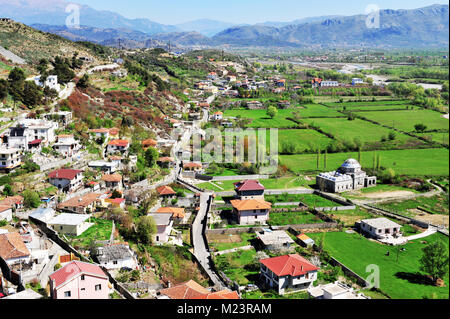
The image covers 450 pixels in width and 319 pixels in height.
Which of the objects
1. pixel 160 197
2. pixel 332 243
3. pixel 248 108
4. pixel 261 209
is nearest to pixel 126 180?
pixel 160 197

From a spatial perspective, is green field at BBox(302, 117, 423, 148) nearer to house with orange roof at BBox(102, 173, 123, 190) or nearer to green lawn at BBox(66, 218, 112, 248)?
house with orange roof at BBox(102, 173, 123, 190)

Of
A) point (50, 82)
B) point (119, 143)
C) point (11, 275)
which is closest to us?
point (11, 275)

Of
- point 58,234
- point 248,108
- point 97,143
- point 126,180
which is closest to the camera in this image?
point 58,234

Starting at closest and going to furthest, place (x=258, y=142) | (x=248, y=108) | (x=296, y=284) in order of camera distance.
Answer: (x=296, y=284) < (x=258, y=142) < (x=248, y=108)

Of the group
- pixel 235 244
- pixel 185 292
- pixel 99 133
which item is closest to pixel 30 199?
pixel 235 244

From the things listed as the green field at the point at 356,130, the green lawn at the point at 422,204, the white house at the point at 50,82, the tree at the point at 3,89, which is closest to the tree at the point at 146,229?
the green lawn at the point at 422,204

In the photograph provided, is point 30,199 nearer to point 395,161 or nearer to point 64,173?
point 64,173

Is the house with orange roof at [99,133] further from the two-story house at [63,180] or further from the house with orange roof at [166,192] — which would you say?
the house with orange roof at [166,192]
